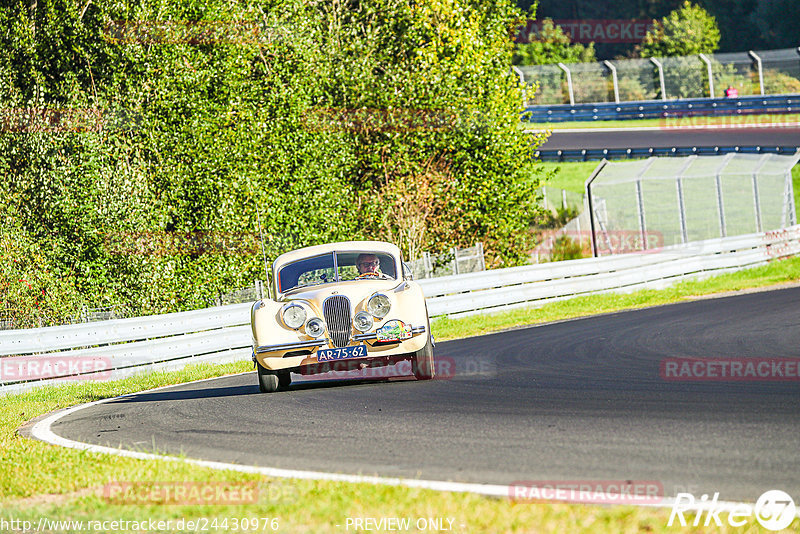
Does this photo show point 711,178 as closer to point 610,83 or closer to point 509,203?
point 509,203

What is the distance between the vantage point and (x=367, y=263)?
12.1 m

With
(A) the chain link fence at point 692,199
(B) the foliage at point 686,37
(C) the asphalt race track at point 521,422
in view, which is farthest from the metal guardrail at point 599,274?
(B) the foliage at point 686,37

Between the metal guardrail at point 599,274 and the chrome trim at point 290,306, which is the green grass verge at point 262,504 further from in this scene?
the metal guardrail at point 599,274

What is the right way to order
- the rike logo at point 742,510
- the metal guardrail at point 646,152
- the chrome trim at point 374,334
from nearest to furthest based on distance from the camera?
the rike logo at point 742,510, the chrome trim at point 374,334, the metal guardrail at point 646,152

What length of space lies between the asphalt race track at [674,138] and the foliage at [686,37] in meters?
25.0

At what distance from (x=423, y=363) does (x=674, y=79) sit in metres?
46.2

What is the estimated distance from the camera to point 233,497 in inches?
221

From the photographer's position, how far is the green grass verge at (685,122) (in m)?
46.7

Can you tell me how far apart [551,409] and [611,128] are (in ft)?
148

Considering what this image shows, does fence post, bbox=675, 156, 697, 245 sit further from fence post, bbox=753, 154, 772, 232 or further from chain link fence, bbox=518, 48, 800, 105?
chain link fence, bbox=518, 48, 800, 105

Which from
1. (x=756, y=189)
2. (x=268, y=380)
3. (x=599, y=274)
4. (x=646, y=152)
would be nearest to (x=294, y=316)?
(x=268, y=380)

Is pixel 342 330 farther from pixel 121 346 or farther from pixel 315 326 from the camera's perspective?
pixel 121 346

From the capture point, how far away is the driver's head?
39.5 feet

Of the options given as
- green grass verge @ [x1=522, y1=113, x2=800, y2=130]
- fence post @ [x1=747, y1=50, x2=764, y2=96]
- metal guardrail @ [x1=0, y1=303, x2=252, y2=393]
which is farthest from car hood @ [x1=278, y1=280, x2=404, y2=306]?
fence post @ [x1=747, y1=50, x2=764, y2=96]
